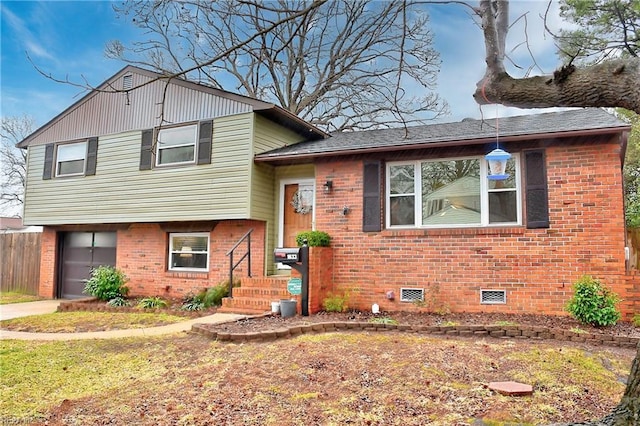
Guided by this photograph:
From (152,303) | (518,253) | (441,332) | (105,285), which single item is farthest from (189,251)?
(518,253)

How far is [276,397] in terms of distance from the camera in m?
4.17

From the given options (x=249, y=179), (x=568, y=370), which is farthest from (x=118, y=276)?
(x=568, y=370)

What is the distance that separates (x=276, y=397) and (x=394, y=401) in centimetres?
112

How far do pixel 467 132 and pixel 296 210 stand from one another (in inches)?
174

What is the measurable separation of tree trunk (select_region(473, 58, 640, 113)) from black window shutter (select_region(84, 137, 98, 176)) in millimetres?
11740

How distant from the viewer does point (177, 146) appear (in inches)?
441

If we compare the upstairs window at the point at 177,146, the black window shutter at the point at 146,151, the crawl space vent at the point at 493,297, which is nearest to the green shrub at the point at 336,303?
the crawl space vent at the point at 493,297

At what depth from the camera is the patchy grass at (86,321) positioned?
805 centimetres

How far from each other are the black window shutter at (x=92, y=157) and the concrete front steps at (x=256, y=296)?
6126 mm

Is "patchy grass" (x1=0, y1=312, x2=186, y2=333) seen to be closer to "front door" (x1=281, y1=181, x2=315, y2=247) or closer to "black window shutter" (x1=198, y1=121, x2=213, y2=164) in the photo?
"front door" (x1=281, y1=181, x2=315, y2=247)

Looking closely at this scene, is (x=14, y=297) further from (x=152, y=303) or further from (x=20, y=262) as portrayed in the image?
(x=152, y=303)

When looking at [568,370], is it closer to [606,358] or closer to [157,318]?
[606,358]

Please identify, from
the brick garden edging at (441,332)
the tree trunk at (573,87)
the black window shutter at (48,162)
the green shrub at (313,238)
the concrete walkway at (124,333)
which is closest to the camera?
the tree trunk at (573,87)

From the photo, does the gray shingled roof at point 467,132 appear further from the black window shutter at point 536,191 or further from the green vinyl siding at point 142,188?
the green vinyl siding at point 142,188
